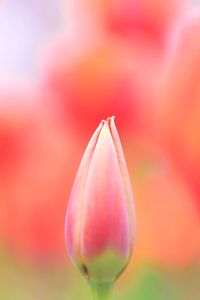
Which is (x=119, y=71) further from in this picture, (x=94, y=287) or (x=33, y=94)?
(x=94, y=287)

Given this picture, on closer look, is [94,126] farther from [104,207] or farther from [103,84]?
[104,207]

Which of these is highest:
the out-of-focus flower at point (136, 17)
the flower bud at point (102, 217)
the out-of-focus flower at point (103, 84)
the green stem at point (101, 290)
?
the out-of-focus flower at point (136, 17)

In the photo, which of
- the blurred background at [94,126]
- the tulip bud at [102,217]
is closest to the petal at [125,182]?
the tulip bud at [102,217]

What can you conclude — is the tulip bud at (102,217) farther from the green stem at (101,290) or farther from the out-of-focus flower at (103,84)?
the out-of-focus flower at (103,84)

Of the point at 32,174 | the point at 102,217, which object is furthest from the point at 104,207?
the point at 32,174

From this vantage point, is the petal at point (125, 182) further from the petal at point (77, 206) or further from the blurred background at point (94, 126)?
the blurred background at point (94, 126)

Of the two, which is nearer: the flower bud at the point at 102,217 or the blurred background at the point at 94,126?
Answer: the flower bud at the point at 102,217

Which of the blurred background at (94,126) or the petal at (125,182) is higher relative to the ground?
the blurred background at (94,126)

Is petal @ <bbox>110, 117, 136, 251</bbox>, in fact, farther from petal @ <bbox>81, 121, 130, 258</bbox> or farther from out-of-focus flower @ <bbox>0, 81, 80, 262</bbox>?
out-of-focus flower @ <bbox>0, 81, 80, 262</bbox>
